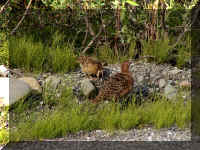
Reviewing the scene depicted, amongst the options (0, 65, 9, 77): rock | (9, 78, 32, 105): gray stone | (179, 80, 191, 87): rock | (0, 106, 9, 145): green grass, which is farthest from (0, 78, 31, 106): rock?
(179, 80, 191, 87): rock

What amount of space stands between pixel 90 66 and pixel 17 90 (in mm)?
1205

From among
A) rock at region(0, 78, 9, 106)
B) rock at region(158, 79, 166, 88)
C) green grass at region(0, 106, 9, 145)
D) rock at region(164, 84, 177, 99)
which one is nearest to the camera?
green grass at region(0, 106, 9, 145)

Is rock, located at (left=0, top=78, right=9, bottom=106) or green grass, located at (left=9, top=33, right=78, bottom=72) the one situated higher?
green grass, located at (left=9, top=33, right=78, bottom=72)

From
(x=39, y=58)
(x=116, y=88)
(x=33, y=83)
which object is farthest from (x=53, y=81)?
(x=116, y=88)

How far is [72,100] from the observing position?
5.66m

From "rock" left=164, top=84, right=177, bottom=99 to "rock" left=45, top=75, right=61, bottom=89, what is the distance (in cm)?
141

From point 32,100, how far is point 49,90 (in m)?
0.25

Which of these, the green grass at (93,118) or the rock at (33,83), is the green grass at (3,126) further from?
the rock at (33,83)

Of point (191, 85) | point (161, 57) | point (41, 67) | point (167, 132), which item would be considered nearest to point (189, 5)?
point (161, 57)

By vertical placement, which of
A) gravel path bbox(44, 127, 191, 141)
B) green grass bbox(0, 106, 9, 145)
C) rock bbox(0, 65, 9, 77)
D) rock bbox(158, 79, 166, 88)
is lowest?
gravel path bbox(44, 127, 191, 141)

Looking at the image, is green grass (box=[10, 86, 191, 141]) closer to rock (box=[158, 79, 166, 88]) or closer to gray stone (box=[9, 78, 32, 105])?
gray stone (box=[9, 78, 32, 105])

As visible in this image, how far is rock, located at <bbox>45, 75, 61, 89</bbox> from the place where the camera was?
5964mm

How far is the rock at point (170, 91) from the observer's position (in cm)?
585

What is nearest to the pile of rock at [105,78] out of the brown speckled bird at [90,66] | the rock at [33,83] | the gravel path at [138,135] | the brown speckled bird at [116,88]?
the rock at [33,83]
